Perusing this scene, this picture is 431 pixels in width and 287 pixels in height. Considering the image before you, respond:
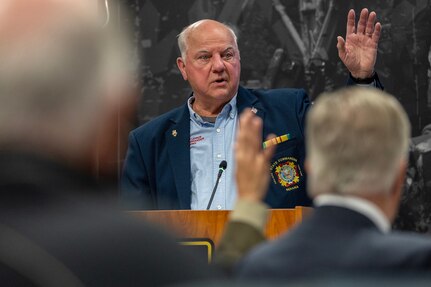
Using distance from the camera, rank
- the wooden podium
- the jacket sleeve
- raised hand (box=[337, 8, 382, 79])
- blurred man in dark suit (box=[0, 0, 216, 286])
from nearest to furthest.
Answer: blurred man in dark suit (box=[0, 0, 216, 286]) < the wooden podium < raised hand (box=[337, 8, 382, 79]) < the jacket sleeve

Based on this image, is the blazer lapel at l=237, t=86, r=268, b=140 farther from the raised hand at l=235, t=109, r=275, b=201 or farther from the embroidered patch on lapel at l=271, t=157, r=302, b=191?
the raised hand at l=235, t=109, r=275, b=201

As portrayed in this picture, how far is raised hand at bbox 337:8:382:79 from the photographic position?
14.6 ft

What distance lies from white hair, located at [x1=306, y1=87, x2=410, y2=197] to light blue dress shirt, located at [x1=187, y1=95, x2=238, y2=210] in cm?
285

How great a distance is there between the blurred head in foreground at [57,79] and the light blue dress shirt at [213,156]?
3254 millimetres

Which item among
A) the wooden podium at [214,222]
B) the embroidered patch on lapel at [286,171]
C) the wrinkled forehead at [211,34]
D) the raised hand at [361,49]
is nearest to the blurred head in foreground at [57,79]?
the wooden podium at [214,222]

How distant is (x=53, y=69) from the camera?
143cm

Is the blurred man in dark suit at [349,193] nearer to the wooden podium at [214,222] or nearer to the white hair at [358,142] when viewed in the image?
the white hair at [358,142]

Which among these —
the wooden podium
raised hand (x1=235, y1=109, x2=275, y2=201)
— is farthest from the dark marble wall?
raised hand (x1=235, y1=109, x2=275, y2=201)

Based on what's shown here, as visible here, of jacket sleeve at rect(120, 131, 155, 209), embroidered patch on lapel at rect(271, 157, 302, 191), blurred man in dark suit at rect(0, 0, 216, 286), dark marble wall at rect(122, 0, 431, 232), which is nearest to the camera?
blurred man in dark suit at rect(0, 0, 216, 286)

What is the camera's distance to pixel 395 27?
6.59m

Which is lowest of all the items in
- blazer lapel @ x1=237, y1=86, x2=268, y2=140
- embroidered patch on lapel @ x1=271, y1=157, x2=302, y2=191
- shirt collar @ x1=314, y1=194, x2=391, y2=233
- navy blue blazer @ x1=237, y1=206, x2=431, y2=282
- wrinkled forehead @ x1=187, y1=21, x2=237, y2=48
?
embroidered patch on lapel @ x1=271, y1=157, x2=302, y2=191

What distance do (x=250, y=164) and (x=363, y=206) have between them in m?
0.26

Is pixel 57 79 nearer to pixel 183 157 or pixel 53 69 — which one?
pixel 53 69

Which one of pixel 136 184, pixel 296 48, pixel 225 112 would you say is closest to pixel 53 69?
pixel 136 184
